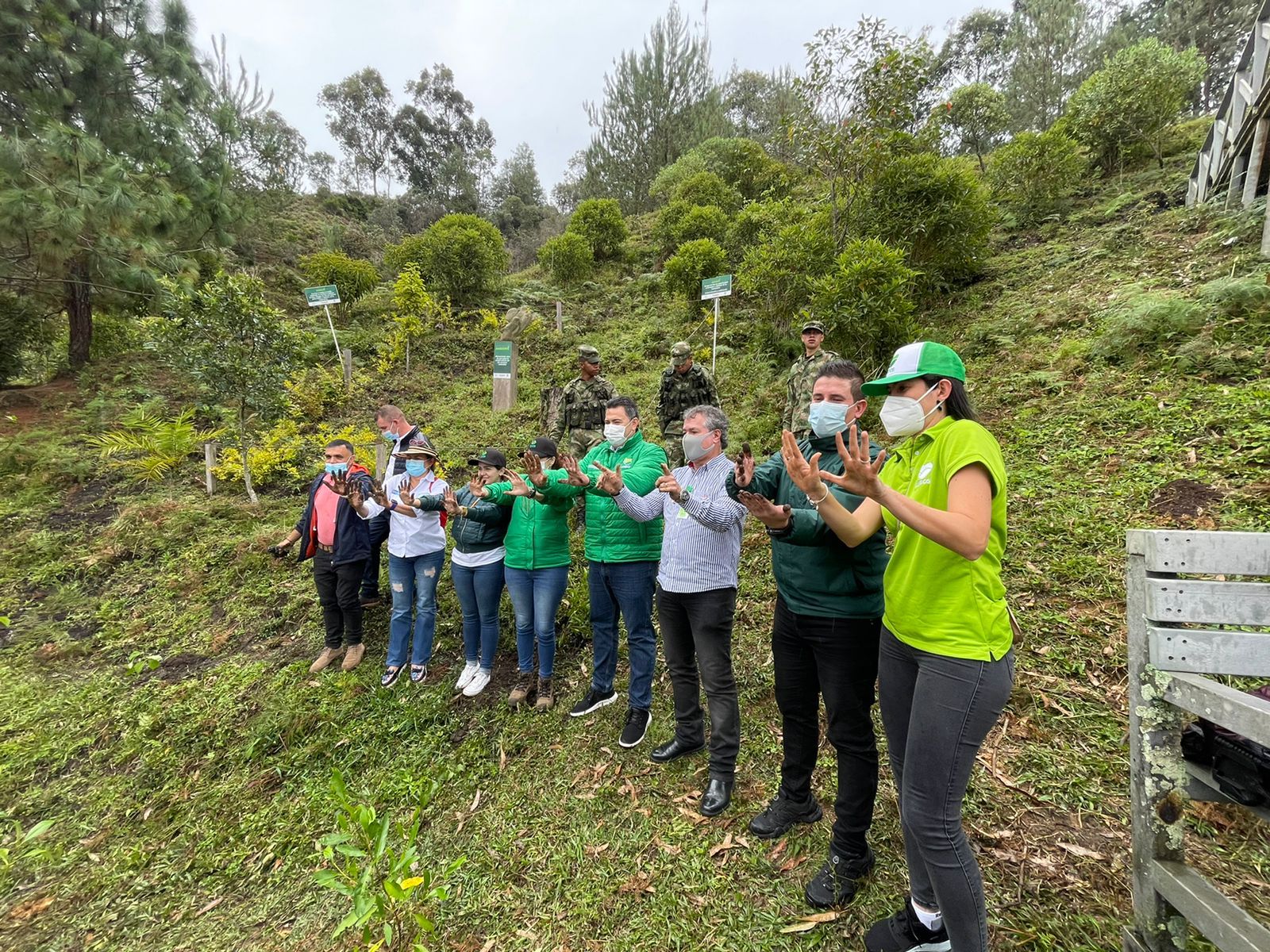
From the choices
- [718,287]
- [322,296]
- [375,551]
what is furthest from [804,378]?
[322,296]

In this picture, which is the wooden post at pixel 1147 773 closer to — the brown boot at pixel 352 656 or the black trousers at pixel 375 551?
the black trousers at pixel 375 551

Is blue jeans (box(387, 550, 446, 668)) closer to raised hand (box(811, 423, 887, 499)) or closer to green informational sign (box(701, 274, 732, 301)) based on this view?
raised hand (box(811, 423, 887, 499))

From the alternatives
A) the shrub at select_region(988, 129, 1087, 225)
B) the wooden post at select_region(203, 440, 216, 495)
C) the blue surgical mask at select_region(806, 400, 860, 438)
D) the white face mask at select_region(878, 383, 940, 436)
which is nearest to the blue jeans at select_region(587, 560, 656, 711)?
the blue surgical mask at select_region(806, 400, 860, 438)

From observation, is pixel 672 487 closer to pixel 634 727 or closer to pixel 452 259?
pixel 634 727

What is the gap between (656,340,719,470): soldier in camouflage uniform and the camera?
557 cm

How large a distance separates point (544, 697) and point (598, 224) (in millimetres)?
17010

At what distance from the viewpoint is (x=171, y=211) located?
9273 millimetres

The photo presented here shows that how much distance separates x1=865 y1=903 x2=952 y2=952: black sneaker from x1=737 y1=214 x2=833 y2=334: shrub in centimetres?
665

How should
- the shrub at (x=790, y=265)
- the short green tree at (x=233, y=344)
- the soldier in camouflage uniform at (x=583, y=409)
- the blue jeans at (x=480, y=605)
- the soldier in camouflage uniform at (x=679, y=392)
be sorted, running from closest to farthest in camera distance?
1. the blue jeans at (x=480, y=605)
2. the soldier in camouflage uniform at (x=679, y=392)
3. the soldier in camouflage uniform at (x=583, y=409)
4. the short green tree at (x=233, y=344)
5. the shrub at (x=790, y=265)

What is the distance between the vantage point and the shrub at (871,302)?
6.14 meters

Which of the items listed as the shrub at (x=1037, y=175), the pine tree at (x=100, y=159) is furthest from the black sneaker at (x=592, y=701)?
the shrub at (x=1037, y=175)

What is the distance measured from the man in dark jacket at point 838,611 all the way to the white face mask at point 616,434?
1132 millimetres

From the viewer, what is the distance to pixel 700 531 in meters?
2.72

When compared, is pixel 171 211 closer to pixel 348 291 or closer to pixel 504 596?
pixel 348 291
